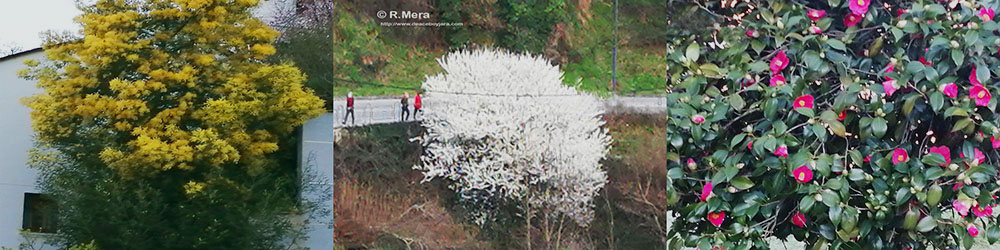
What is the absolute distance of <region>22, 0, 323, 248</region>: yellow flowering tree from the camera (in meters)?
3.86

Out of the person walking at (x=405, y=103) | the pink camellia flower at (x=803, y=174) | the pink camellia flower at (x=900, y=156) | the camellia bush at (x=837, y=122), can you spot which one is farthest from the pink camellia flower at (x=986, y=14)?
the person walking at (x=405, y=103)

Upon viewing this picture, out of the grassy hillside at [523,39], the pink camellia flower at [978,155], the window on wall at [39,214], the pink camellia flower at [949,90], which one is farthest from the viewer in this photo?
the window on wall at [39,214]

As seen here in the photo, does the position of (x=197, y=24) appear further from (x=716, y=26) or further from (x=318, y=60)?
(x=716, y=26)

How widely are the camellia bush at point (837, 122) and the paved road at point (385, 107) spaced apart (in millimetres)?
83

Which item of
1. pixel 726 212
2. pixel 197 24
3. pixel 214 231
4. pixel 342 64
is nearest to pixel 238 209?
pixel 214 231

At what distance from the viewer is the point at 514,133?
285 cm

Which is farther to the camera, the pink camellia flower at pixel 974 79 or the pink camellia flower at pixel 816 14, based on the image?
the pink camellia flower at pixel 816 14

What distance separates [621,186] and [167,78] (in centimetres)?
227

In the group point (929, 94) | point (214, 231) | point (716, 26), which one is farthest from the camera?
point (214, 231)

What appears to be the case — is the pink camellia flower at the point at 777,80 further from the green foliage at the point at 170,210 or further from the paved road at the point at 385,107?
the green foliage at the point at 170,210

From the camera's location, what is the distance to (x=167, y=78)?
12.8ft

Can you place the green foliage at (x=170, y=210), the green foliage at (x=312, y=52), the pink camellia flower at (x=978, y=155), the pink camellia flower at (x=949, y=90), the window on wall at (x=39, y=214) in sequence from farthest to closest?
the window on wall at (x=39, y=214) → the green foliage at (x=312, y=52) → the green foliage at (x=170, y=210) → the pink camellia flower at (x=978, y=155) → the pink camellia flower at (x=949, y=90)

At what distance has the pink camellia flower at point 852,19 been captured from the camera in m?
2.71

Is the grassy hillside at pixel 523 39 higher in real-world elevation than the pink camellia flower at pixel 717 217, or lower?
higher
